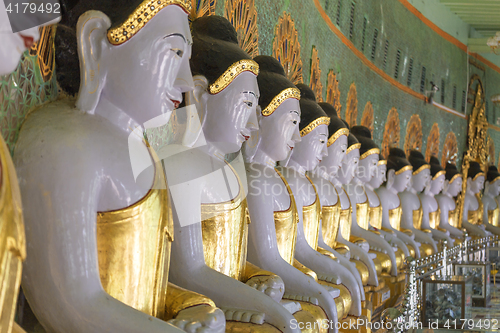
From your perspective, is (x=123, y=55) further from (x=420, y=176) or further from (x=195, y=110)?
(x=420, y=176)

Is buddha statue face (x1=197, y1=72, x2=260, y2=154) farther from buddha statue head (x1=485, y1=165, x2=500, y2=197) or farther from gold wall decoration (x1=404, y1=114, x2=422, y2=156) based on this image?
buddha statue head (x1=485, y1=165, x2=500, y2=197)

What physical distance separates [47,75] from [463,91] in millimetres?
11136

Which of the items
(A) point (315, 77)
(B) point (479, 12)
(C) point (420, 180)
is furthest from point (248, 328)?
(B) point (479, 12)

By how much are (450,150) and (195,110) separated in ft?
Answer: 31.6

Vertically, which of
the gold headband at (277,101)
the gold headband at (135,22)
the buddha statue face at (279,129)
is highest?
the gold headband at (135,22)

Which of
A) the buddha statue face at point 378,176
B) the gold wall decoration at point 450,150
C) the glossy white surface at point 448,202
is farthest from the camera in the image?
the gold wall decoration at point 450,150

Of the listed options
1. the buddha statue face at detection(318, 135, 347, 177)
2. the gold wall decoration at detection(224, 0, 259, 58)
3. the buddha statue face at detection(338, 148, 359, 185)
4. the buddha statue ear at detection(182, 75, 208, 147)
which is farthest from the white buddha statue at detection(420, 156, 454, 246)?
the buddha statue ear at detection(182, 75, 208, 147)

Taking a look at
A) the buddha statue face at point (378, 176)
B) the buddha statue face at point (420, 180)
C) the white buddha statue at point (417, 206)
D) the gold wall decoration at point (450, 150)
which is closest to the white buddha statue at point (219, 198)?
the buddha statue face at point (378, 176)

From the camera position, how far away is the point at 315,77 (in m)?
5.55

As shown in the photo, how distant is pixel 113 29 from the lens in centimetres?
186

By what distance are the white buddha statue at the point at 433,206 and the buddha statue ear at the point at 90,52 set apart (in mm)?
6520

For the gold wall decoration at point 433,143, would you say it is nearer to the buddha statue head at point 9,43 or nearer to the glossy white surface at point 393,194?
the glossy white surface at point 393,194

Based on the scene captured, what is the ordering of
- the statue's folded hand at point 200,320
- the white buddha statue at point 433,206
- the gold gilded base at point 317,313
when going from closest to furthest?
the statue's folded hand at point 200,320, the gold gilded base at point 317,313, the white buddha statue at point 433,206

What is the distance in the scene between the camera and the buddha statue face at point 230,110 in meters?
2.64
